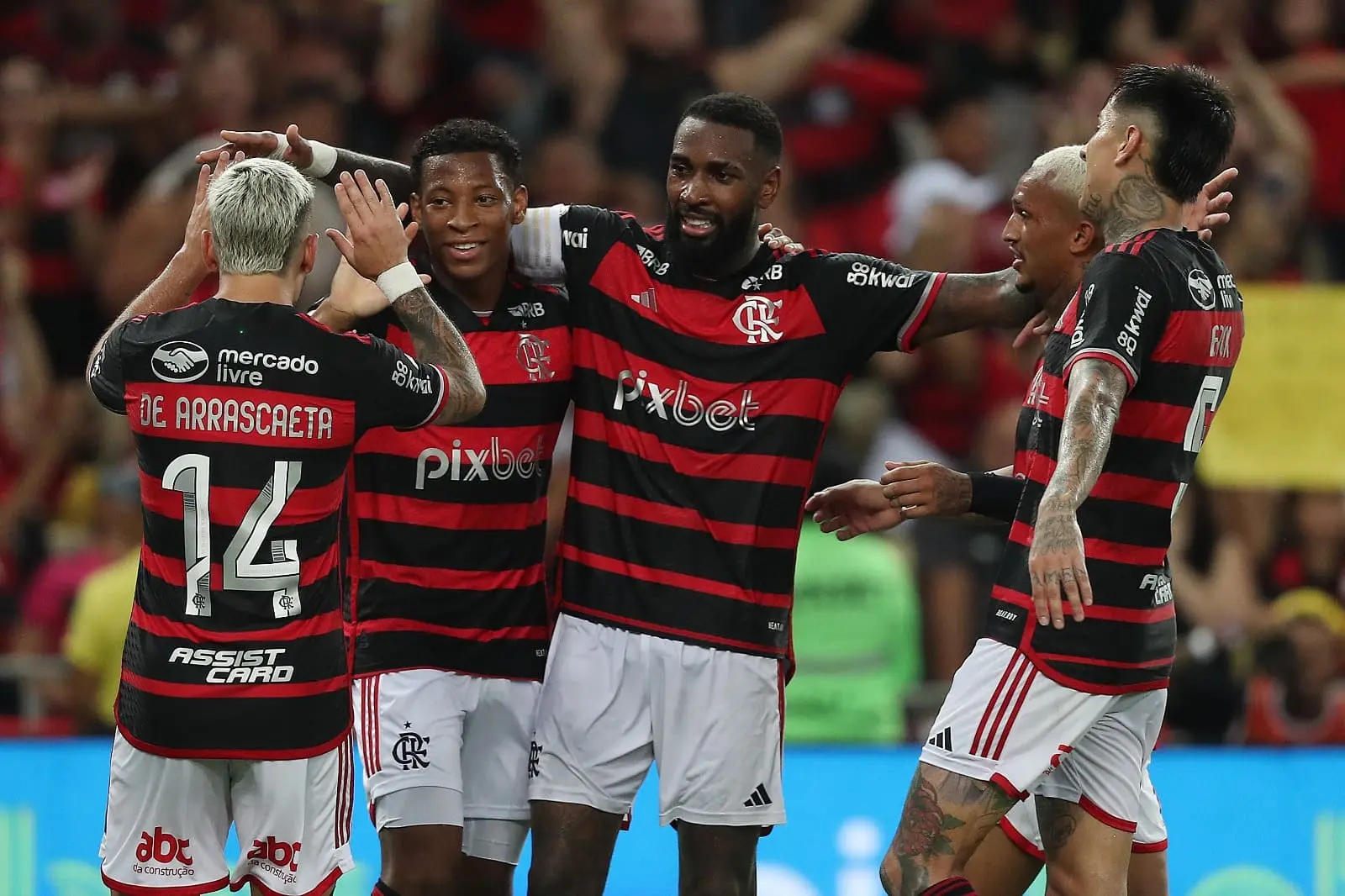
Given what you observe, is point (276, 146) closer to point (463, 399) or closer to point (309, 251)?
point (309, 251)

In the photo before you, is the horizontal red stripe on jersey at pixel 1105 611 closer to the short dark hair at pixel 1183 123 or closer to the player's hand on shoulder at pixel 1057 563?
the player's hand on shoulder at pixel 1057 563

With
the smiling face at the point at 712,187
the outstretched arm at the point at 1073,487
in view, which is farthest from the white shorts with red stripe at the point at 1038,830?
the smiling face at the point at 712,187

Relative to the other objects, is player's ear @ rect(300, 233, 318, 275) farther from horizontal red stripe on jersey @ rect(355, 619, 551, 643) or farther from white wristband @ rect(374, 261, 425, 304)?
horizontal red stripe on jersey @ rect(355, 619, 551, 643)

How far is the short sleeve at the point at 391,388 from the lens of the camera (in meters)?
4.97

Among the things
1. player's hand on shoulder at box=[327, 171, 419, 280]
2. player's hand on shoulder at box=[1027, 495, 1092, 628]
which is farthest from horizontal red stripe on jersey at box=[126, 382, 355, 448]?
player's hand on shoulder at box=[1027, 495, 1092, 628]

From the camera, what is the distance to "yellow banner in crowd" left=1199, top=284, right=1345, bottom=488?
9891mm

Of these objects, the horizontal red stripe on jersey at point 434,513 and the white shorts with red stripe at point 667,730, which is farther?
the horizontal red stripe on jersey at point 434,513

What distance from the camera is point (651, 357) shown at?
5734 millimetres

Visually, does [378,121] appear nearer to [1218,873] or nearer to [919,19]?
[919,19]

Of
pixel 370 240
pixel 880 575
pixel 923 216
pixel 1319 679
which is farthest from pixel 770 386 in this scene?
pixel 923 216

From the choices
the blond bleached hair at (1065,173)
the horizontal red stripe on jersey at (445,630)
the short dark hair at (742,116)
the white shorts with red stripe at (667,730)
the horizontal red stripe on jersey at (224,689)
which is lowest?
the white shorts with red stripe at (667,730)

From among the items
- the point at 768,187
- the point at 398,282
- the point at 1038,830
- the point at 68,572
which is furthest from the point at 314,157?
the point at 68,572

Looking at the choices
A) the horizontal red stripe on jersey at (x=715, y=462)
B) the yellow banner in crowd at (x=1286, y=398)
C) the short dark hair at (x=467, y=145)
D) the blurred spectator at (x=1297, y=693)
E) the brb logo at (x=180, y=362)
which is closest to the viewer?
the brb logo at (x=180, y=362)

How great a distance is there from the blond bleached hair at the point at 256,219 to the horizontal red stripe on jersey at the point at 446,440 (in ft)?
3.05
